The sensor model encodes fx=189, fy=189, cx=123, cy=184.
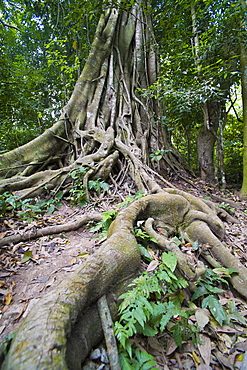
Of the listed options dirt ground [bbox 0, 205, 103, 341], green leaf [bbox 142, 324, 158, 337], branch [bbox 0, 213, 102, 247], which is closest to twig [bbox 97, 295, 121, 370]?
green leaf [bbox 142, 324, 158, 337]

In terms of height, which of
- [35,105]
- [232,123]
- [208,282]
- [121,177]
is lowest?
[208,282]

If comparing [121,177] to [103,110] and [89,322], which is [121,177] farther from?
[89,322]

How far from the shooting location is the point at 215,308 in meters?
1.79

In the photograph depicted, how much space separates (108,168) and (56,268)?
2.57 m

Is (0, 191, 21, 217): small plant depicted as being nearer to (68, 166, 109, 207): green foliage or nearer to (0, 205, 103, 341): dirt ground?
(0, 205, 103, 341): dirt ground

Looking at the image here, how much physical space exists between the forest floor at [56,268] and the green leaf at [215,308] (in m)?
0.09

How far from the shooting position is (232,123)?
7.95 metres

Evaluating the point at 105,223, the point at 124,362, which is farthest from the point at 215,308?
the point at 105,223

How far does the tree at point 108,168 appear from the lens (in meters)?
1.12

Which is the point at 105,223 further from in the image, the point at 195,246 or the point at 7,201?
the point at 7,201

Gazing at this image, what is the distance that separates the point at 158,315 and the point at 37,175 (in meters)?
3.38

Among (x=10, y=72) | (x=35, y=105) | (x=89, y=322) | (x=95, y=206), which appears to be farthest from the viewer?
(x=35, y=105)

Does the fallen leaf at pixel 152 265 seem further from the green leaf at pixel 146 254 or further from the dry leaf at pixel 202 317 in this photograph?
the dry leaf at pixel 202 317

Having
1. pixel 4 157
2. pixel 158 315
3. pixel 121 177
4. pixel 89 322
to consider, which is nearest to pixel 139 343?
pixel 158 315
